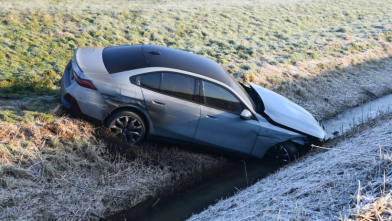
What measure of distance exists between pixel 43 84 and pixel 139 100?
3600mm

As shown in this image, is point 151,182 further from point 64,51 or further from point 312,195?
point 64,51

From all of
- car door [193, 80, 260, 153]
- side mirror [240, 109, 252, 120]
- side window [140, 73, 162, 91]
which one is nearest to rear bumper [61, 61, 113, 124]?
side window [140, 73, 162, 91]

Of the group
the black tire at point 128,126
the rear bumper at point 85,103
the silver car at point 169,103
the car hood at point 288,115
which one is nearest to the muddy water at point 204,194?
the silver car at point 169,103

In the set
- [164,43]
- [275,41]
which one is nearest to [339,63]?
[275,41]

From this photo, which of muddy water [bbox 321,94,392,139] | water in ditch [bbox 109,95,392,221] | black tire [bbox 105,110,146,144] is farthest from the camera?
muddy water [bbox 321,94,392,139]

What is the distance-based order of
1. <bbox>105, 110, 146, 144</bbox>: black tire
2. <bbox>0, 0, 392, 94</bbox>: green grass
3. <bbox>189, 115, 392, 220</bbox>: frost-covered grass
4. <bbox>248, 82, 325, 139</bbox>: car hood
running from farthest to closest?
<bbox>0, 0, 392, 94</bbox>: green grass
<bbox>248, 82, 325, 139</bbox>: car hood
<bbox>105, 110, 146, 144</bbox>: black tire
<bbox>189, 115, 392, 220</bbox>: frost-covered grass

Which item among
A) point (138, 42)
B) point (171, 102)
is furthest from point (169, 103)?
point (138, 42)

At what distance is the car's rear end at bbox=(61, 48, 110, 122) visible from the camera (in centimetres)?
597

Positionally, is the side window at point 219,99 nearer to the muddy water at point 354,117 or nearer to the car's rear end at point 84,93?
the car's rear end at point 84,93

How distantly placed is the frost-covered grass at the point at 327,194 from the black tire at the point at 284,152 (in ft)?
3.70

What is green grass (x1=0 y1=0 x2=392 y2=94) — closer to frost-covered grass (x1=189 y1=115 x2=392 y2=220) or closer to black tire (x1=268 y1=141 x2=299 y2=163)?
black tire (x1=268 y1=141 x2=299 y2=163)

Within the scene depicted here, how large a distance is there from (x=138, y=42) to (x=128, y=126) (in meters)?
8.71

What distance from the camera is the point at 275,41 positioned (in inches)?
682

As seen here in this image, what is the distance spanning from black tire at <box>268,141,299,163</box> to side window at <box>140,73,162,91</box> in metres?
2.54
